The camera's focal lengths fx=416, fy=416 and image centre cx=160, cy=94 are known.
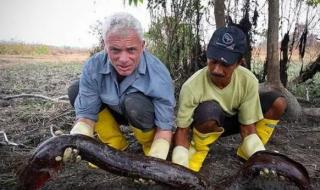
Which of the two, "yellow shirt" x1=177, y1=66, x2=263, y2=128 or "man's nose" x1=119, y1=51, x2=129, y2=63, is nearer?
"man's nose" x1=119, y1=51, x2=129, y2=63

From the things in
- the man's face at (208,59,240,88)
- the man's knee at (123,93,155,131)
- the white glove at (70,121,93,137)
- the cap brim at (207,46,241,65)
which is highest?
the cap brim at (207,46,241,65)

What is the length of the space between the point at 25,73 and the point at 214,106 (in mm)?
5760

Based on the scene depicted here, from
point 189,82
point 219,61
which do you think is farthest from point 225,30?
point 189,82

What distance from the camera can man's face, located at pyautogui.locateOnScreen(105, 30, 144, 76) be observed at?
262cm

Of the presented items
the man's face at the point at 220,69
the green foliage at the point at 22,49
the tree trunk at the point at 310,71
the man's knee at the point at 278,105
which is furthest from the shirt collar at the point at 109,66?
the green foliage at the point at 22,49

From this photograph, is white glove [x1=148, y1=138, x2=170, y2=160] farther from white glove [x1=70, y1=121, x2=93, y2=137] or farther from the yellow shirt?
white glove [x1=70, y1=121, x2=93, y2=137]

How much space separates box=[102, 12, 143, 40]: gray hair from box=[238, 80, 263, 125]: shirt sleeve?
935mm

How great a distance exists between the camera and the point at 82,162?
3266mm

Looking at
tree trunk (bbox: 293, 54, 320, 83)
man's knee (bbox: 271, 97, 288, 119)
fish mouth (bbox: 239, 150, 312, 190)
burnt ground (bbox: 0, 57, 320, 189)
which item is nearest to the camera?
fish mouth (bbox: 239, 150, 312, 190)

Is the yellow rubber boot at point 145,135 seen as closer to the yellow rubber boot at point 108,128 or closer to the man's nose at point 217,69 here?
the yellow rubber boot at point 108,128

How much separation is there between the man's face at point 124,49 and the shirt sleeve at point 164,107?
10.9 inches

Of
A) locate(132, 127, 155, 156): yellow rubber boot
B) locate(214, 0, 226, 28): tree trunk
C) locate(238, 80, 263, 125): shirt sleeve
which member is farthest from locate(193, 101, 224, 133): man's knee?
locate(214, 0, 226, 28): tree trunk

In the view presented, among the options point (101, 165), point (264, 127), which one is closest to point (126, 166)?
point (101, 165)

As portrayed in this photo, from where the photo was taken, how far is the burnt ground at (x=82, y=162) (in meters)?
2.90
